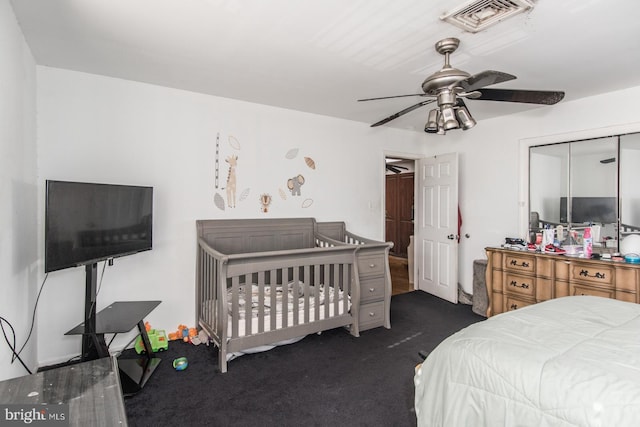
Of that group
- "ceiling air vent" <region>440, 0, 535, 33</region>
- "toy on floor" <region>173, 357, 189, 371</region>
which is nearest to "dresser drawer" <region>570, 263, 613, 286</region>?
"ceiling air vent" <region>440, 0, 535, 33</region>

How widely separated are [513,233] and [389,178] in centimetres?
387

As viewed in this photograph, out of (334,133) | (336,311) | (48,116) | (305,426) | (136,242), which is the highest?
(334,133)

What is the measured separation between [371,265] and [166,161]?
216 centimetres

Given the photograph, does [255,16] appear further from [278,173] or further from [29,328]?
[29,328]

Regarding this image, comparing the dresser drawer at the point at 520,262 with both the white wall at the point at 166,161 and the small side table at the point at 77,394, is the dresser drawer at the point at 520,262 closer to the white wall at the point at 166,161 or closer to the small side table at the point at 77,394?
the white wall at the point at 166,161

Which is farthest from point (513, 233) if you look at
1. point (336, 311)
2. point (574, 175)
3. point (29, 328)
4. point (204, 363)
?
point (29, 328)

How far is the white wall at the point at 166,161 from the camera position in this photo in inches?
99.1

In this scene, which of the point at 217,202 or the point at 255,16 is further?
the point at 217,202

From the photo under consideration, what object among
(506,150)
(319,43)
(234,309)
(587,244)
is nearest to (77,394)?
(234,309)

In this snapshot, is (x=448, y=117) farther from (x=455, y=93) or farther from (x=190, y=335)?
(x=190, y=335)

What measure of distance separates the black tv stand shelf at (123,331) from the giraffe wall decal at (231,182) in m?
1.20

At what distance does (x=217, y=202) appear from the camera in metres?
3.19

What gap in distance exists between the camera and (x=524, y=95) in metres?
1.99

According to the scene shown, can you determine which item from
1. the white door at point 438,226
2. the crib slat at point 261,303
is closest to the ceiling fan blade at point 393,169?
the white door at point 438,226
